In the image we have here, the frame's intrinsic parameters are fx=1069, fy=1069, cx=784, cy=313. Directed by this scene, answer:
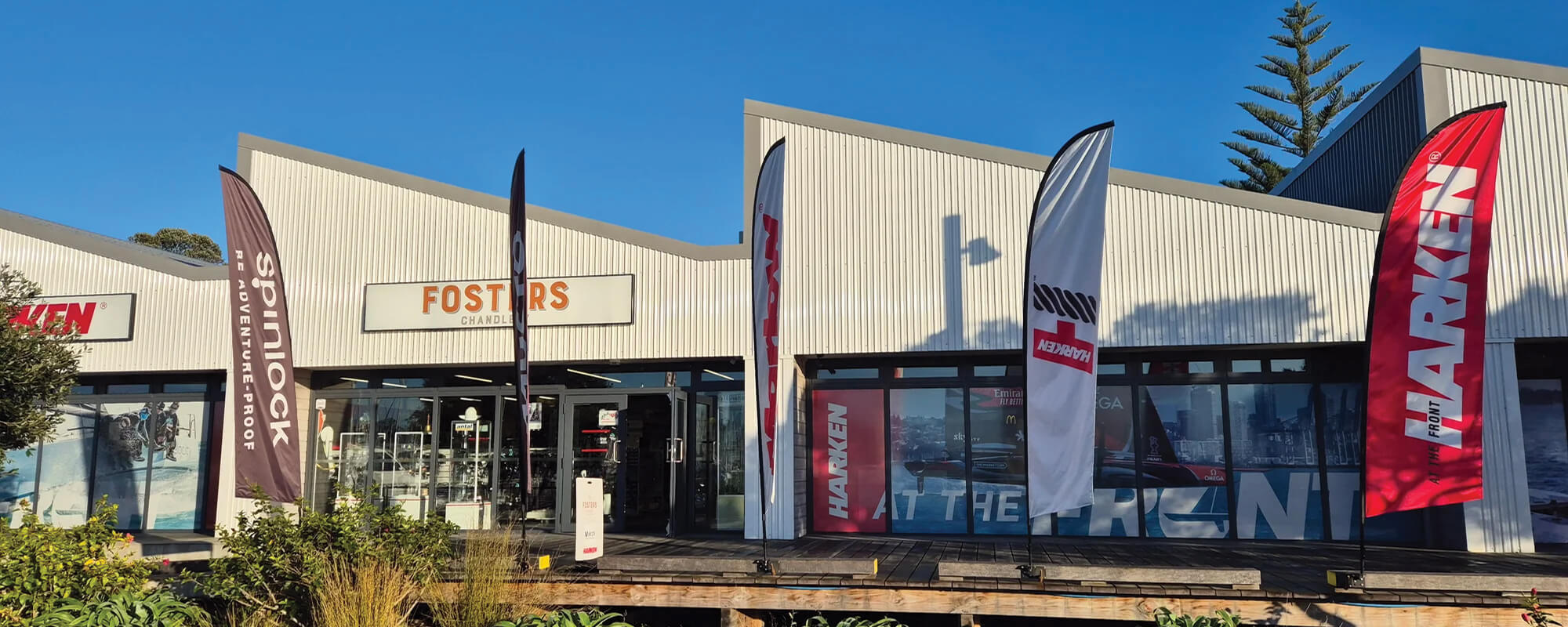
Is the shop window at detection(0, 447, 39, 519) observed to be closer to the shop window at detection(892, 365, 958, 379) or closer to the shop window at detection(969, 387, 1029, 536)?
the shop window at detection(892, 365, 958, 379)

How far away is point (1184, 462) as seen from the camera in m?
12.2

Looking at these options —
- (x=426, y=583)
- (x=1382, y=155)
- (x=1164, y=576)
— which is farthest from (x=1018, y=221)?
(x=426, y=583)

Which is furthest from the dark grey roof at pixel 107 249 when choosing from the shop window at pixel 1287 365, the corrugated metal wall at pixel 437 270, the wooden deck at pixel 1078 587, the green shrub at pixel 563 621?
the shop window at pixel 1287 365

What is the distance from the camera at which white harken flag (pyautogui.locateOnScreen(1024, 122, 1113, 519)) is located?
26.4 ft

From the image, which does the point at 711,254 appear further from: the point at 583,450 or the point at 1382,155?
the point at 1382,155

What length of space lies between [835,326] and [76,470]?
35.6ft

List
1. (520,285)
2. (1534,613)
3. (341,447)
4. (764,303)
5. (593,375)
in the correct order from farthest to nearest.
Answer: (341,447)
(593,375)
(520,285)
(764,303)
(1534,613)

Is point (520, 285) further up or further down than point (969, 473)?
further up

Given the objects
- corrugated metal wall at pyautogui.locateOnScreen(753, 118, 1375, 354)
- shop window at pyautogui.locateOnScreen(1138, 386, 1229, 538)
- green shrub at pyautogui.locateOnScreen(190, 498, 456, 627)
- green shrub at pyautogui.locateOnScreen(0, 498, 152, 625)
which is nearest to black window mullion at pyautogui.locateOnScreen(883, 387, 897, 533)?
corrugated metal wall at pyautogui.locateOnScreen(753, 118, 1375, 354)

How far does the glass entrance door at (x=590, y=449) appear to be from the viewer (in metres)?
13.4

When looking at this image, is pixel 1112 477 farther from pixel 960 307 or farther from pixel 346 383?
pixel 346 383

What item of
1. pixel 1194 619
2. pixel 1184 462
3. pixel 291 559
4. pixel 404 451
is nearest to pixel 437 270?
pixel 404 451

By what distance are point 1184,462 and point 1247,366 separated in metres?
1.32

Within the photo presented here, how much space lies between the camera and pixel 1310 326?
36.6ft
